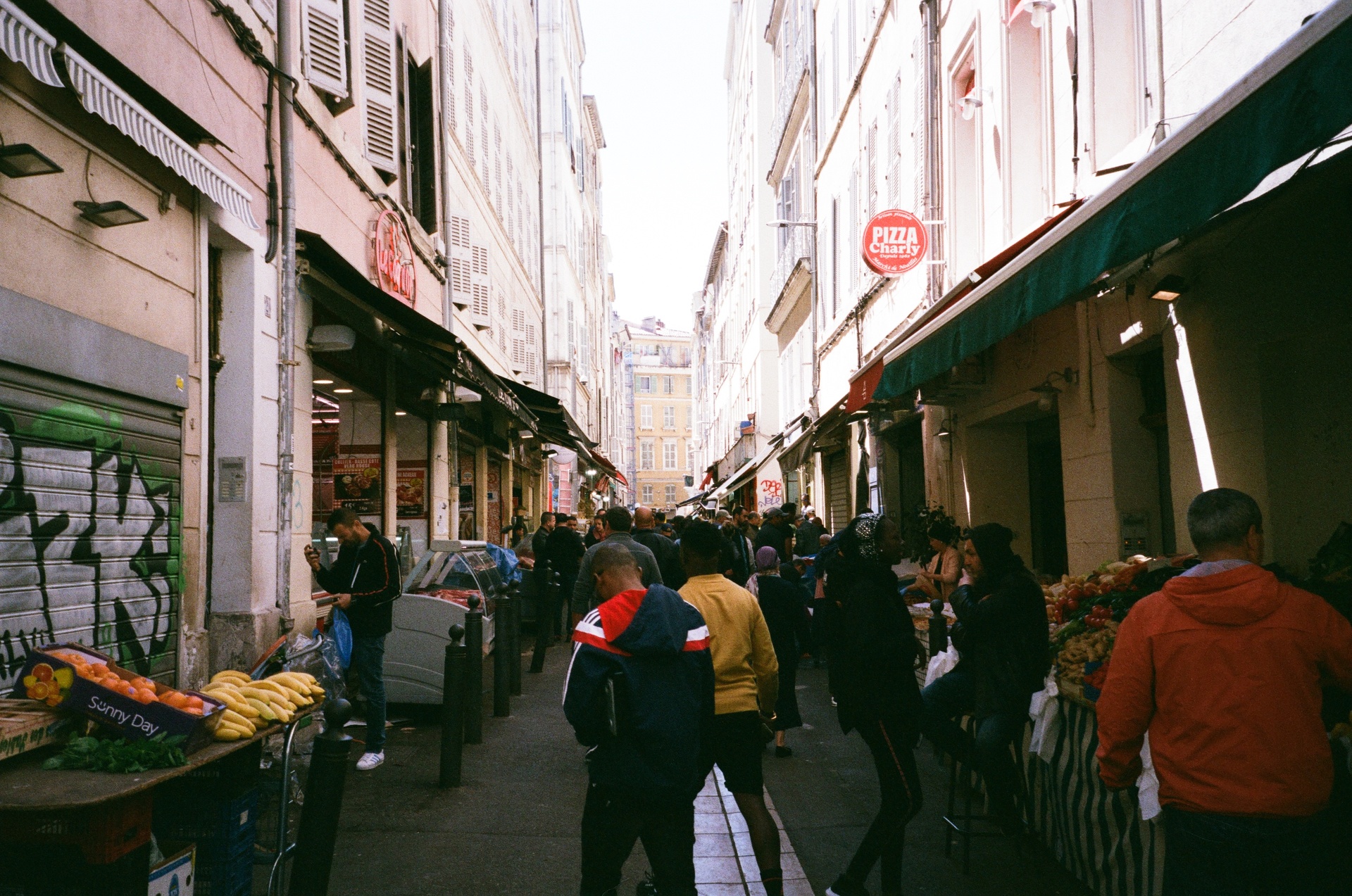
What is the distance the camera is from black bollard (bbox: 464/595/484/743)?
25.9ft

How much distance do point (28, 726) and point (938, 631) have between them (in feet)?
17.4

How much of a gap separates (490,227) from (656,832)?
1741cm

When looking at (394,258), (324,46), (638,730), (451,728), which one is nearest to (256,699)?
(638,730)

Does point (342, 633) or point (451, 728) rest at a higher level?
point (342, 633)

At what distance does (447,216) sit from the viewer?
15.2 m

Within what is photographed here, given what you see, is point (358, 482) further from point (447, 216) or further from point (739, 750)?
point (739, 750)

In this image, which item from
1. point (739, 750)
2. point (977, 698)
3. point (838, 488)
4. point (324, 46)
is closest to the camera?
point (739, 750)

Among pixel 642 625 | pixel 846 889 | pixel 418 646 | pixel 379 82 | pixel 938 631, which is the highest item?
pixel 379 82

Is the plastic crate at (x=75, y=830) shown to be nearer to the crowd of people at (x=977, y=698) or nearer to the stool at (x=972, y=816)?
the crowd of people at (x=977, y=698)

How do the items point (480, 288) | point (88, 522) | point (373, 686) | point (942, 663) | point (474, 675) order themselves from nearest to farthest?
point (88, 522)
point (942, 663)
point (373, 686)
point (474, 675)
point (480, 288)

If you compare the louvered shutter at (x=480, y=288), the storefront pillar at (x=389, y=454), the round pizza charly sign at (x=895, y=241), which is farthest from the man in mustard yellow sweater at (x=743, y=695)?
the louvered shutter at (x=480, y=288)

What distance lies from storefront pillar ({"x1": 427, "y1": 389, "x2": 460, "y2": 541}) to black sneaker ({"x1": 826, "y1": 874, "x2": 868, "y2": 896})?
35.2 feet

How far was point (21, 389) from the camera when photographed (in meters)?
5.03

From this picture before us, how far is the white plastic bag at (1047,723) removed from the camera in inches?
207
